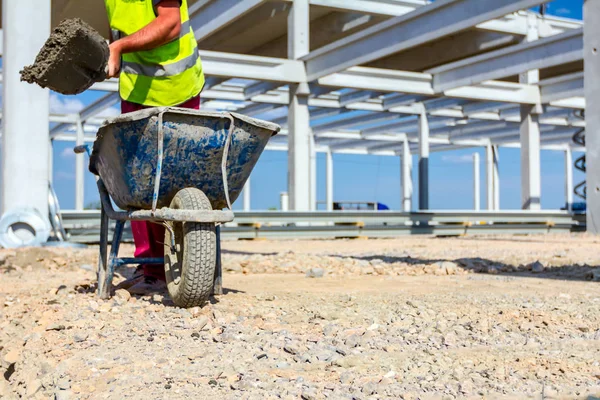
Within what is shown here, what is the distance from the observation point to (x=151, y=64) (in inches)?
144

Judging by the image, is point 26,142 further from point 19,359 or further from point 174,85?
point 19,359

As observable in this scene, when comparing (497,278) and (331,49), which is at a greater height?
(331,49)

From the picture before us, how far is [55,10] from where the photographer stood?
51.8ft

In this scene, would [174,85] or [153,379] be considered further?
[174,85]

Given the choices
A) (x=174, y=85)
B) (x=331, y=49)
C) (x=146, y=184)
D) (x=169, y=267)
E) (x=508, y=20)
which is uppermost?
(x=508, y=20)

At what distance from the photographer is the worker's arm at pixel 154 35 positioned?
3303 millimetres

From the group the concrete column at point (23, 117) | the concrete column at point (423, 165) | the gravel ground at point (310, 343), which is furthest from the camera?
the concrete column at point (423, 165)

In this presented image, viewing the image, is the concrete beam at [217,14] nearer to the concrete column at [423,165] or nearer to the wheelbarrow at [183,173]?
the concrete column at [423,165]

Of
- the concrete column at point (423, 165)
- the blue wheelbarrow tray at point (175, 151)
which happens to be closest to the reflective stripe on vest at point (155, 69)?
the blue wheelbarrow tray at point (175, 151)

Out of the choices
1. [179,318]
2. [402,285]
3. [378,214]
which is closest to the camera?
[179,318]

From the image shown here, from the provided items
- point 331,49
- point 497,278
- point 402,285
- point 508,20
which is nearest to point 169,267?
point 402,285

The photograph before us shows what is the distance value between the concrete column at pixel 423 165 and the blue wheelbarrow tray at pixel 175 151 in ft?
45.0

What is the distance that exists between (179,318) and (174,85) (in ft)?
4.57

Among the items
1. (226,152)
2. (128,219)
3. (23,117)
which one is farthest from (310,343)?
(23,117)
